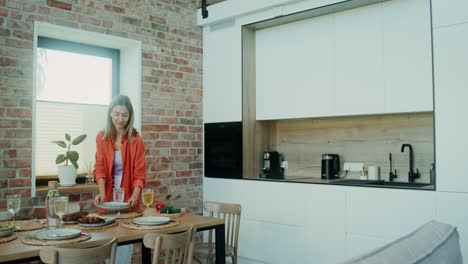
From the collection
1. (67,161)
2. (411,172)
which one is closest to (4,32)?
(67,161)

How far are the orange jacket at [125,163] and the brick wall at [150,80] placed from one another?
0.61m

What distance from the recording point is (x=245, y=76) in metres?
4.50

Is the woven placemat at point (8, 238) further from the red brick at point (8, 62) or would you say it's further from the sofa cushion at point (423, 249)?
the sofa cushion at point (423, 249)

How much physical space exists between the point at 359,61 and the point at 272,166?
133cm

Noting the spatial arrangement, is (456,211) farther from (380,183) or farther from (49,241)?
(49,241)

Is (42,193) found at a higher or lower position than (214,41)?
lower

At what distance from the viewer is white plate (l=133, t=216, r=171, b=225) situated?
8.50 feet

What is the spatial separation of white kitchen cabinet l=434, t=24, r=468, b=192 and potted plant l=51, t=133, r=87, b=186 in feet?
9.10

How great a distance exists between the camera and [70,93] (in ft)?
13.4

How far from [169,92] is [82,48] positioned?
0.90 metres

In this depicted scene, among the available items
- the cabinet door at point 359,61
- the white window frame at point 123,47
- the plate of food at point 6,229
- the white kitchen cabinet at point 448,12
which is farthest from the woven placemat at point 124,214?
the white kitchen cabinet at point 448,12

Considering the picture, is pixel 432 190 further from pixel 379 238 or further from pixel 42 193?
pixel 42 193

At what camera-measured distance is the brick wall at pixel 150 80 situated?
3.37 m

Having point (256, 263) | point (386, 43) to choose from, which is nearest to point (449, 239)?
point (386, 43)
